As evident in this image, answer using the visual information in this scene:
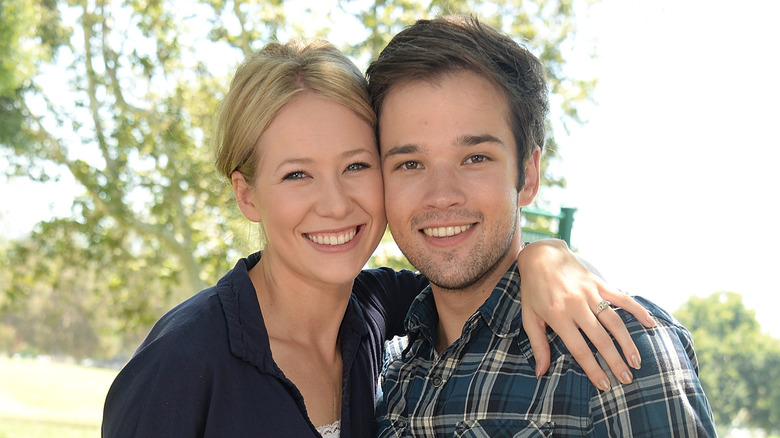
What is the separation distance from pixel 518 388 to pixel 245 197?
1.20 m

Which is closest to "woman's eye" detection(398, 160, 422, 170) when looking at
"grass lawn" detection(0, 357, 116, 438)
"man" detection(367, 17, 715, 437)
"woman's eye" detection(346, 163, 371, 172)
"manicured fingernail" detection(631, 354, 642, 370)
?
"man" detection(367, 17, 715, 437)

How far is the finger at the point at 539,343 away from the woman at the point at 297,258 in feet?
0.05

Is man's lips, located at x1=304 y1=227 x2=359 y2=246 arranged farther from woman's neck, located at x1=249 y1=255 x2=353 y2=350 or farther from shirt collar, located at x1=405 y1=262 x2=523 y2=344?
shirt collar, located at x1=405 y1=262 x2=523 y2=344

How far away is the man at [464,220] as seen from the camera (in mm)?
2121

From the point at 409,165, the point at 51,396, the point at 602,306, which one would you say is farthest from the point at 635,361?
the point at 51,396

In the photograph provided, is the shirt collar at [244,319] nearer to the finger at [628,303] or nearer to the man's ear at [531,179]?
the man's ear at [531,179]

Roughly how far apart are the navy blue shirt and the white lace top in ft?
0.21

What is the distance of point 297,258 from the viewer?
2.56 metres

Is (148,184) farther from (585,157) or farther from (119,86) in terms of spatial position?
(585,157)

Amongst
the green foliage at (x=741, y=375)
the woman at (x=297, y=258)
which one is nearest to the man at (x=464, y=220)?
the woman at (x=297, y=258)

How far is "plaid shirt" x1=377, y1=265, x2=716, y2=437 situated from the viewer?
6.06ft

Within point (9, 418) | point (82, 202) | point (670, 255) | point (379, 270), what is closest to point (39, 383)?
point (9, 418)

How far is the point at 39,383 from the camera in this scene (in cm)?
2575

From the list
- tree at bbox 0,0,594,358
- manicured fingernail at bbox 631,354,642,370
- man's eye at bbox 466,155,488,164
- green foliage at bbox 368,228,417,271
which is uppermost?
tree at bbox 0,0,594,358
